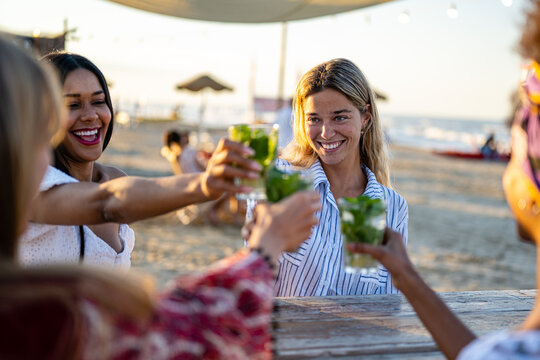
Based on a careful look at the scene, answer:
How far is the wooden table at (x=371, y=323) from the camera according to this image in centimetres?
176

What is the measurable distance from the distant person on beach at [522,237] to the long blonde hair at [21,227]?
725 mm

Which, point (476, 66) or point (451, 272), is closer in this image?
point (451, 272)

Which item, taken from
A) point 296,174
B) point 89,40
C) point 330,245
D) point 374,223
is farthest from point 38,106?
point 89,40

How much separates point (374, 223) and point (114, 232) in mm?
1331

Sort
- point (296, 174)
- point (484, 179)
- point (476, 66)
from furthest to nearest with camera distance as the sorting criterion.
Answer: point (476, 66), point (484, 179), point (296, 174)

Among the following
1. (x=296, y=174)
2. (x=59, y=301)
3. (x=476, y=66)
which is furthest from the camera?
(x=476, y=66)

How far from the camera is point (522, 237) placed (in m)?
1.37

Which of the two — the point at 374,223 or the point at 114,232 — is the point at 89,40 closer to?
the point at 114,232

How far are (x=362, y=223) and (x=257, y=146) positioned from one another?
1.28 feet

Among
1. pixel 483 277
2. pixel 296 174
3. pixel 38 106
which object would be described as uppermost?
pixel 38 106

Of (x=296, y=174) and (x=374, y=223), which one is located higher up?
(x=296, y=174)

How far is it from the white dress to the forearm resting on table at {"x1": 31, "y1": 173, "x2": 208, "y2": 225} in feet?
0.27

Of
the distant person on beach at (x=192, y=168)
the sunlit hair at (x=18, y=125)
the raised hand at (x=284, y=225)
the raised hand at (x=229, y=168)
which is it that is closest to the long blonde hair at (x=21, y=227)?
the sunlit hair at (x=18, y=125)

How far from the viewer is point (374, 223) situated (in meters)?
1.60
